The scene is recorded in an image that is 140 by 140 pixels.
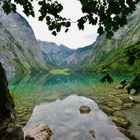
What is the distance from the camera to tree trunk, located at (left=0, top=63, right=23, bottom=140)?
11664 millimetres

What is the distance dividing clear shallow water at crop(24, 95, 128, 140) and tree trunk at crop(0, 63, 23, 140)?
1063 cm

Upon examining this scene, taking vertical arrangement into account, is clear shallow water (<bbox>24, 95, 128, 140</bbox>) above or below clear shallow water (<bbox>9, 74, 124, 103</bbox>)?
above

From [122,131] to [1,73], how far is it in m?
14.4

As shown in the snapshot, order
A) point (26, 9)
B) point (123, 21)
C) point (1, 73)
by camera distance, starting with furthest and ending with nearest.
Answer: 1. point (1, 73)
2. point (26, 9)
3. point (123, 21)

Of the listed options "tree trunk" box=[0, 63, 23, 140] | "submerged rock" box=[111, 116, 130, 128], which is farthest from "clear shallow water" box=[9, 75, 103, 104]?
"tree trunk" box=[0, 63, 23, 140]

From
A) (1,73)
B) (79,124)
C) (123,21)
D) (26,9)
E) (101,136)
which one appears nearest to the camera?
(123,21)

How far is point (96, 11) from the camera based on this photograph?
5820 mm

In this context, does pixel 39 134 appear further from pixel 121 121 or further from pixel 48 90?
pixel 48 90

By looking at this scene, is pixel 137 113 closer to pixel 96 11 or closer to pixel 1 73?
pixel 1 73

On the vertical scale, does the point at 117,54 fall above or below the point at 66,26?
below

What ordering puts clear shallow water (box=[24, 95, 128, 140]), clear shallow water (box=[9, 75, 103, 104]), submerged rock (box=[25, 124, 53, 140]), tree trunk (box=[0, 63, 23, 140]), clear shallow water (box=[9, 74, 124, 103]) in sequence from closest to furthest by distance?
tree trunk (box=[0, 63, 23, 140]), submerged rock (box=[25, 124, 53, 140]), clear shallow water (box=[24, 95, 128, 140]), clear shallow water (box=[9, 75, 103, 104]), clear shallow water (box=[9, 74, 124, 103])

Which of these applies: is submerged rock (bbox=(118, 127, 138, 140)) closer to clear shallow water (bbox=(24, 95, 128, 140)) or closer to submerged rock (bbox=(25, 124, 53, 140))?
clear shallow water (bbox=(24, 95, 128, 140))

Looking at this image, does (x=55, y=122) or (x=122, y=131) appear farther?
(x=55, y=122)

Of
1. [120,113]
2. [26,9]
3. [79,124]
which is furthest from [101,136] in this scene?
[26,9]
